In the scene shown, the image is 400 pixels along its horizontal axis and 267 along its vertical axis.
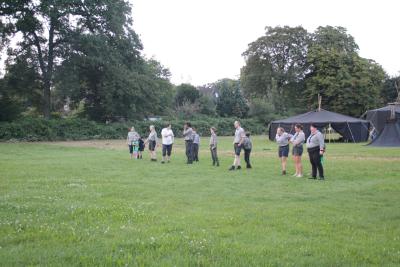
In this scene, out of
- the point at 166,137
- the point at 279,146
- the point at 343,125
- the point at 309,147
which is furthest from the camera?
the point at 343,125

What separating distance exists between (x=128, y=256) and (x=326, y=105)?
5035cm

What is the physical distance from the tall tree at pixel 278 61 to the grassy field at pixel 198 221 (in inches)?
1767

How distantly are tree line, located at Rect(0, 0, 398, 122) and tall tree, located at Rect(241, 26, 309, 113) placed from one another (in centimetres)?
12

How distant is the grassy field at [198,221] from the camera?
5.37 metres

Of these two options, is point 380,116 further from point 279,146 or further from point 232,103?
point 232,103

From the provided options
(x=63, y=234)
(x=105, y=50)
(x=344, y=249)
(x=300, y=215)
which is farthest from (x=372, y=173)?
(x=105, y=50)

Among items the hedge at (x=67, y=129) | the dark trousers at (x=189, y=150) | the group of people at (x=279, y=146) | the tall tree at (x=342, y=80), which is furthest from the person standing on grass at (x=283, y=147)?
the tall tree at (x=342, y=80)

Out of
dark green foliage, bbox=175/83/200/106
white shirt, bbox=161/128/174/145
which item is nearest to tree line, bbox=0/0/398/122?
dark green foliage, bbox=175/83/200/106

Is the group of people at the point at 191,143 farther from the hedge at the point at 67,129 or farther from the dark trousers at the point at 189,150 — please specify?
the hedge at the point at 67,129

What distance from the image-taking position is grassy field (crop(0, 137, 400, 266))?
17.6 ft

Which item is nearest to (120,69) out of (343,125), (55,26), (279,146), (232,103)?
(55,26)

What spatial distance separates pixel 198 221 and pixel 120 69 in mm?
37963

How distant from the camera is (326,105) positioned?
53.0 m

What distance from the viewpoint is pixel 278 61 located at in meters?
57.7
